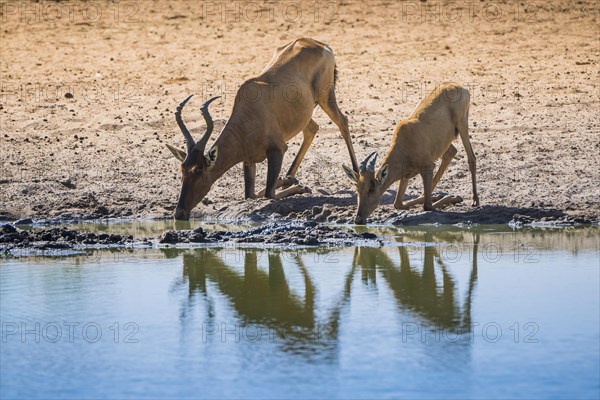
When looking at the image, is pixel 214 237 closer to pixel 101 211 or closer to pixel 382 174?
pixel 382 174

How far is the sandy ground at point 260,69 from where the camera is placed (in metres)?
16.3

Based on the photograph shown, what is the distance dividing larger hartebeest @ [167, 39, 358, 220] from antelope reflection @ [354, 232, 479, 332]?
2.97 meters

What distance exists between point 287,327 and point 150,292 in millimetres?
1817

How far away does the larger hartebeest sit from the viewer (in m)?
14.8

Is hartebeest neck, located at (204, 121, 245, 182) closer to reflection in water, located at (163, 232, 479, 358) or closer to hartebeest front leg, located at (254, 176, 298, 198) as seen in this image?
hartebeest front leg, located at (254, 176, 298, 198)

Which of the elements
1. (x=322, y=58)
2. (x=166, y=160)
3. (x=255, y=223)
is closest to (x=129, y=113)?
(x=166, y=160)

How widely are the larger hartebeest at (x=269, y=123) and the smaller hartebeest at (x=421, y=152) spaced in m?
1.52

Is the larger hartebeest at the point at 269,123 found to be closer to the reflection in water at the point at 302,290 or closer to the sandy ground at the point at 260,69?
the sandy ground at the point at 260,69

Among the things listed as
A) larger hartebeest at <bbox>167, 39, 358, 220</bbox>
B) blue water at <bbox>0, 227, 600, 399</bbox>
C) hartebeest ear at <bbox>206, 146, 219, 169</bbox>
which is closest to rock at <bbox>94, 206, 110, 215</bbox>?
larger hartebeest at <bbox>167, 39, 358, 220</bbox>

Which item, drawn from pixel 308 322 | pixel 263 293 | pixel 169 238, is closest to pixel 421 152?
pixel 169 238

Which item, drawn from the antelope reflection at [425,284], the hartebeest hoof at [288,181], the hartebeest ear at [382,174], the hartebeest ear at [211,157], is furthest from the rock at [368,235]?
the hartebeest hoof at [288,181]

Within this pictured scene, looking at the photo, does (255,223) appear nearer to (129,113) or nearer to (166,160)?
(166,160)

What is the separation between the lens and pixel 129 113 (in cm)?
1973

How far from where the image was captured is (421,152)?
14.9m
